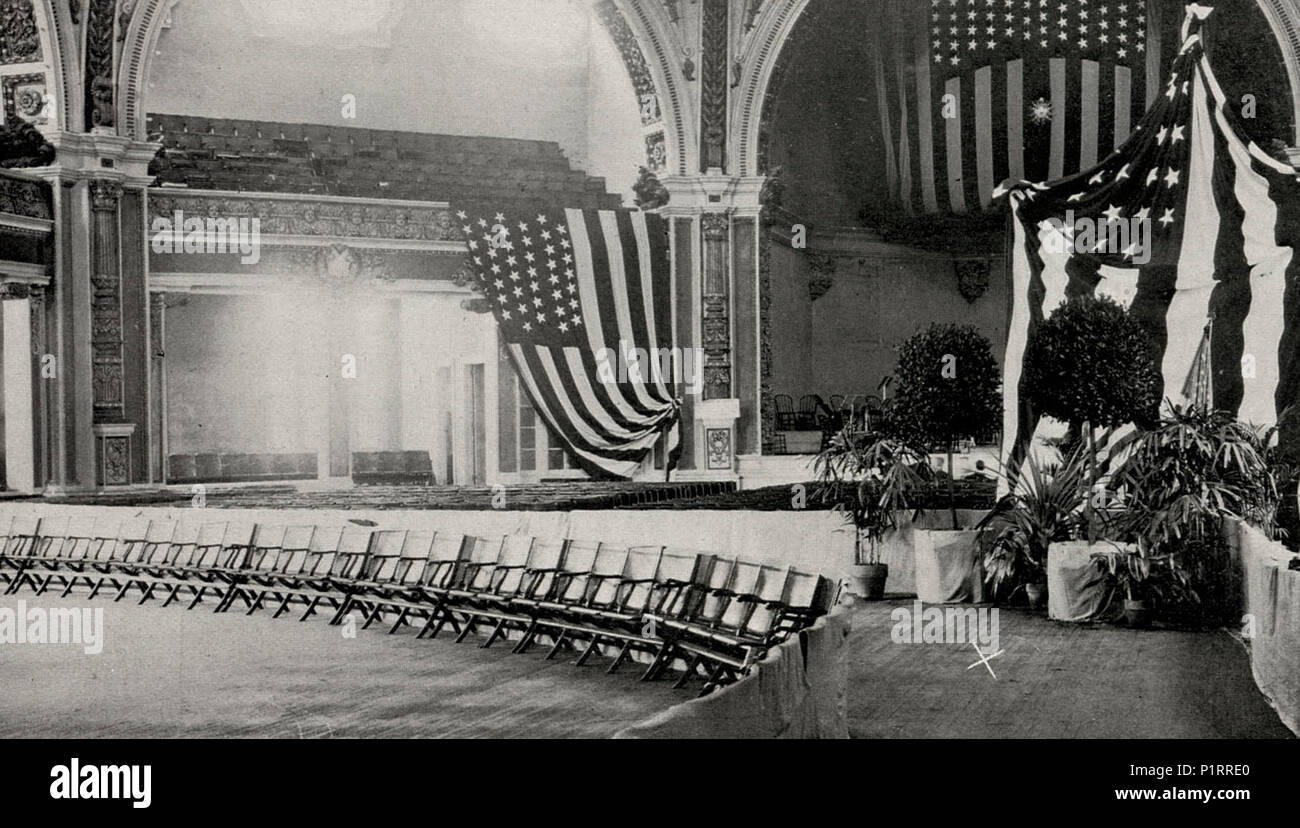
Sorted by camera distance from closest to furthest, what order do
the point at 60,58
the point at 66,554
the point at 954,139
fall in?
the point at 66,554 → the point at 60,58 → the point at 954,139

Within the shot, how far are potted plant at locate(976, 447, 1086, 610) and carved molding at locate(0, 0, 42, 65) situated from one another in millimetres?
13171

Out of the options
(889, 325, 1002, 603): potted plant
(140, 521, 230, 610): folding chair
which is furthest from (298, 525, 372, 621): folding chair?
(889, 325, 1002, 603): potted plant

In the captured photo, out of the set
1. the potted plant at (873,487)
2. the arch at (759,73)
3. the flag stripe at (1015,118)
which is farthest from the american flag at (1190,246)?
the arch at (759,73)

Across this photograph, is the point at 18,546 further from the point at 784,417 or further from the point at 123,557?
the point at 784,417

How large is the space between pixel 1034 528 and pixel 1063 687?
2.85 meters

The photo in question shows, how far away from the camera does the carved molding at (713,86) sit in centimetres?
1912

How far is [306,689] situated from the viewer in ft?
25.3

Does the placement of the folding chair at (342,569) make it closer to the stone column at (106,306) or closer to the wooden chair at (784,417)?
the stone column at (106,306)

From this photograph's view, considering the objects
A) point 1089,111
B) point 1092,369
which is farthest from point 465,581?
point 1089,111

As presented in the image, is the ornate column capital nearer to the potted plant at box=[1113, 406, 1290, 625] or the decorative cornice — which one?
the decorative cornice

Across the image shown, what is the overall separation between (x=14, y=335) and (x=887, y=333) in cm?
1288

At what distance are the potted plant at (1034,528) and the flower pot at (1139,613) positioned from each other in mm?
889

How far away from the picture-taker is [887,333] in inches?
867

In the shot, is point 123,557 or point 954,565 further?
point 123,557
